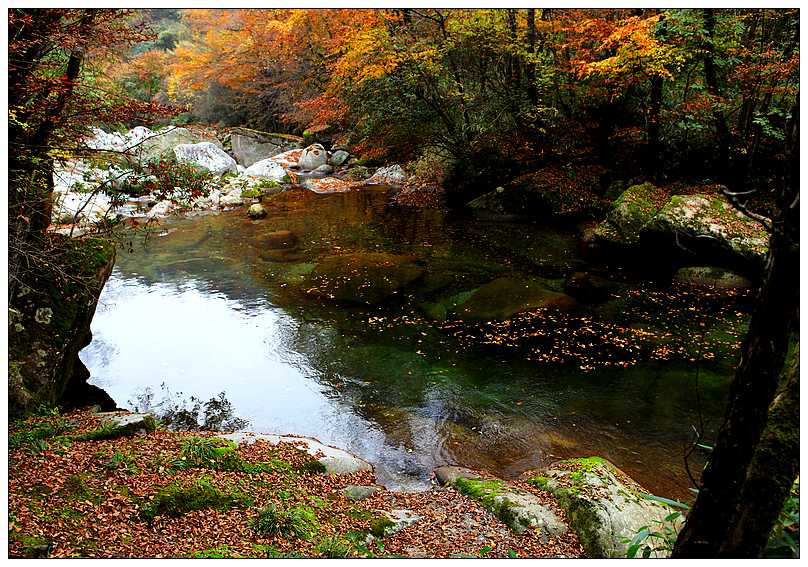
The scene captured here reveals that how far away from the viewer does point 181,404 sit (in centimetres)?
877

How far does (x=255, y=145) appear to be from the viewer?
32719mm

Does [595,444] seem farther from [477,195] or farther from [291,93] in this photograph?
[291,93]

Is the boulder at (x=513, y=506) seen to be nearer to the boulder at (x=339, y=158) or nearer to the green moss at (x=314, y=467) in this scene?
the green moss at (x=314, y=467)

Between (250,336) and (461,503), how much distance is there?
643 cm

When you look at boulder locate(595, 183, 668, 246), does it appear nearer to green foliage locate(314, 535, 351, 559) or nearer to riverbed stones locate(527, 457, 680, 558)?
riverbed stones locate(527, 457, 680, 558)

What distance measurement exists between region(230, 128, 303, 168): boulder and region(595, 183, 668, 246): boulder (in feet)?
70.0

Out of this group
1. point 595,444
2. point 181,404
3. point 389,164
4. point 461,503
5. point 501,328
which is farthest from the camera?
point 389,164

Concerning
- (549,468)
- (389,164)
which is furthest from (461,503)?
(389,164)

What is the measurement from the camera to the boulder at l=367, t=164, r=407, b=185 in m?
28.5

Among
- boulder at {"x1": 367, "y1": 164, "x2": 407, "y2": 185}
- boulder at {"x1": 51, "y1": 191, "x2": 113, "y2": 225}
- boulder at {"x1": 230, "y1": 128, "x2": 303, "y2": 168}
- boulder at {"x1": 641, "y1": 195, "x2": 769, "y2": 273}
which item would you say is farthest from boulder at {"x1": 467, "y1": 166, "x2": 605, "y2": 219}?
boulder at {"x1": 230, "y1": 128, "x2": 303, "y2": 168}

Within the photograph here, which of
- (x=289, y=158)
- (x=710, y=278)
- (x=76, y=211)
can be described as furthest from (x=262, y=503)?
(x=289, y=158)

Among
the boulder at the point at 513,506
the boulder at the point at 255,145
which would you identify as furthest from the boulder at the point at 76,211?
the boulder at the point at 255,145

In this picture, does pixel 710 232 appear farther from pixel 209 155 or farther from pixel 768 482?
pixel 209 155

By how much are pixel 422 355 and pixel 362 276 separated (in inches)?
180
